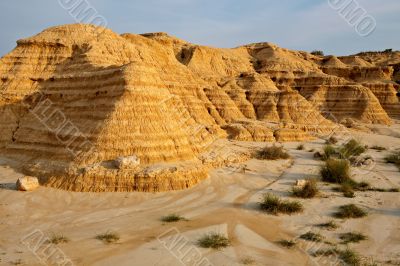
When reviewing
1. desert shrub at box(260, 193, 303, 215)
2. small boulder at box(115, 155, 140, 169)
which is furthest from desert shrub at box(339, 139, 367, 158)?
small boulder at box(115, 155, 140, 169)

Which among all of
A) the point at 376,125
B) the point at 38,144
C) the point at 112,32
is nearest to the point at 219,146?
the point at 38,144

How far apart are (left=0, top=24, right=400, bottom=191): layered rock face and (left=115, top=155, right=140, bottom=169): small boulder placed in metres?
0.11

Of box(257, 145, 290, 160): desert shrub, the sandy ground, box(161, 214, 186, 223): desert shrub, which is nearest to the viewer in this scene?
the sandy ground

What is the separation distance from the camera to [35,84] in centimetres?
1852

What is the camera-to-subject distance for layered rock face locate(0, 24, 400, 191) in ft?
39.8

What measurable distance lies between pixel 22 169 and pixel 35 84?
6.77 m

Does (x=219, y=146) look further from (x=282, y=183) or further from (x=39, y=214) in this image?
(x=39, y=214)

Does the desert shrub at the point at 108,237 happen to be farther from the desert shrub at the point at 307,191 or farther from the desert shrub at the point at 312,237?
the desert shrub at the point at 307,191

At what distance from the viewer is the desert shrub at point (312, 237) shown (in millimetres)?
8238

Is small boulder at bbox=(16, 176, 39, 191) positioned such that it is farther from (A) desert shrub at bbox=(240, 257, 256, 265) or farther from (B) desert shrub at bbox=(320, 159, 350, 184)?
(B) desert shrub at bbox=(320, 159, 350, 184)

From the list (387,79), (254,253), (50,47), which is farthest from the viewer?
(387,79)

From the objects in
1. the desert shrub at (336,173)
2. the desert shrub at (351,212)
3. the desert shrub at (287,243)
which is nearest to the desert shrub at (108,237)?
the desert shrub at (287,243)

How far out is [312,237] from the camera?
834 cm

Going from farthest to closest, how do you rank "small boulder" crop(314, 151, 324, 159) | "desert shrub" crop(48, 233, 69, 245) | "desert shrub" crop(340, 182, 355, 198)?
"small boulder" crop(314, 151, 324, 159), "desert shrub" crop(340, 182, 355, 198), "desert shrub" crop(48, 233, 69, 245)
